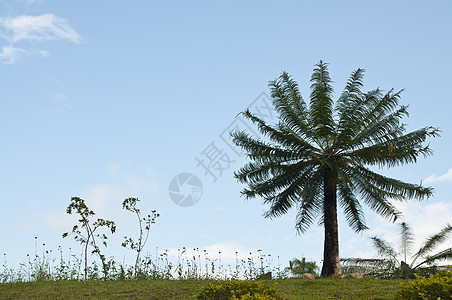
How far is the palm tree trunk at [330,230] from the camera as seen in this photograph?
17797 mm

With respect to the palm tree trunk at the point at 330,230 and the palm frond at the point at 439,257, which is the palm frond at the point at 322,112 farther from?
the palm frond at the point at 439,257

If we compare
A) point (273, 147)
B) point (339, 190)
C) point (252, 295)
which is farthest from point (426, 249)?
point (252, 295)

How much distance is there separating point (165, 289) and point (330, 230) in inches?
300

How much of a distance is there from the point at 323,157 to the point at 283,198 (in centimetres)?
241

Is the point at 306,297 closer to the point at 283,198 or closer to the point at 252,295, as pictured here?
the point at 252,295

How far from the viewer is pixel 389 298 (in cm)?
1220

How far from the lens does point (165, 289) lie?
13539 mm

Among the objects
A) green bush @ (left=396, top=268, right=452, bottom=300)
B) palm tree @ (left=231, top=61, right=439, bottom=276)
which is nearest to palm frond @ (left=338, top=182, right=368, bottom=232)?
palm tree @ (left=231, top=61, right=439, bottom=276)

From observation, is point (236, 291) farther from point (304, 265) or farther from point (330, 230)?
point (304, 265)

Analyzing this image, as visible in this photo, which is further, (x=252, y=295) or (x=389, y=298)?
(x=389, y=298)

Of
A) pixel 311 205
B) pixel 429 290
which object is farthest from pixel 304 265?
pixel 429 290

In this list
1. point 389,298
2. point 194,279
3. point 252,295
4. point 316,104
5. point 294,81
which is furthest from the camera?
point 294,81

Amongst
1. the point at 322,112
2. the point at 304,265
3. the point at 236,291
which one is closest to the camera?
the point at 236,291

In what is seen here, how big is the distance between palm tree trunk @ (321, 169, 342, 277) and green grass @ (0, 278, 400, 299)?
2.36 m
